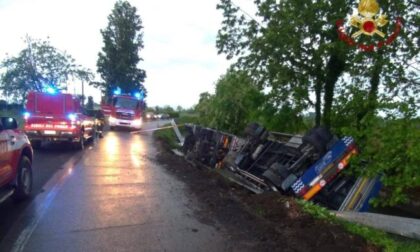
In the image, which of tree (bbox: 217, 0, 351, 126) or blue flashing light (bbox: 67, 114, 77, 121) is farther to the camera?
blue flashing light (bbox: 67, 114, 77, 121)

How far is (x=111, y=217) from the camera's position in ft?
25.0

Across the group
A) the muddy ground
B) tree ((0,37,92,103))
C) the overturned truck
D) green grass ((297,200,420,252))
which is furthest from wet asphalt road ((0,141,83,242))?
tree ((0,37,92,103))

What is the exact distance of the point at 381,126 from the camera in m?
8.69

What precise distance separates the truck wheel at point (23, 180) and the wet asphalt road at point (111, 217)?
26 centimetres

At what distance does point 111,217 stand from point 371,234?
164 inches

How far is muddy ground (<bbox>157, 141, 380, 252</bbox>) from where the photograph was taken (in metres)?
6.36

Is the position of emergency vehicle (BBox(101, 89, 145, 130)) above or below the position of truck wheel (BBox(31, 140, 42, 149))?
above

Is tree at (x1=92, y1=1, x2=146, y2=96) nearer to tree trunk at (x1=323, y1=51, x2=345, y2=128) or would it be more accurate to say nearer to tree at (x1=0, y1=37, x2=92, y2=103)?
tree at (x1=0, y1=37, x2=92, y2=103)

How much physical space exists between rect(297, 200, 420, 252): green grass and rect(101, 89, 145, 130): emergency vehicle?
2550 centimetres

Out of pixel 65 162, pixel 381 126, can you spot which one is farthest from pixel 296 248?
pixel 65 162

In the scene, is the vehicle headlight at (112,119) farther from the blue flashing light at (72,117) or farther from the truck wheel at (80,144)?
the blue flashing light at (72,117)

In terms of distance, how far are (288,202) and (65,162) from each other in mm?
8535

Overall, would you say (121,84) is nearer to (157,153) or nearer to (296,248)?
(157,153)

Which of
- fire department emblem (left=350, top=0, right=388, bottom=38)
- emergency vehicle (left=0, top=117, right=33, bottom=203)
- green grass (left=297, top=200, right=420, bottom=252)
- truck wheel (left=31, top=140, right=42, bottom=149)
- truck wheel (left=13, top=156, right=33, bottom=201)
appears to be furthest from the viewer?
truck wheel (left=31, top=140, right=42, bottom=149)
